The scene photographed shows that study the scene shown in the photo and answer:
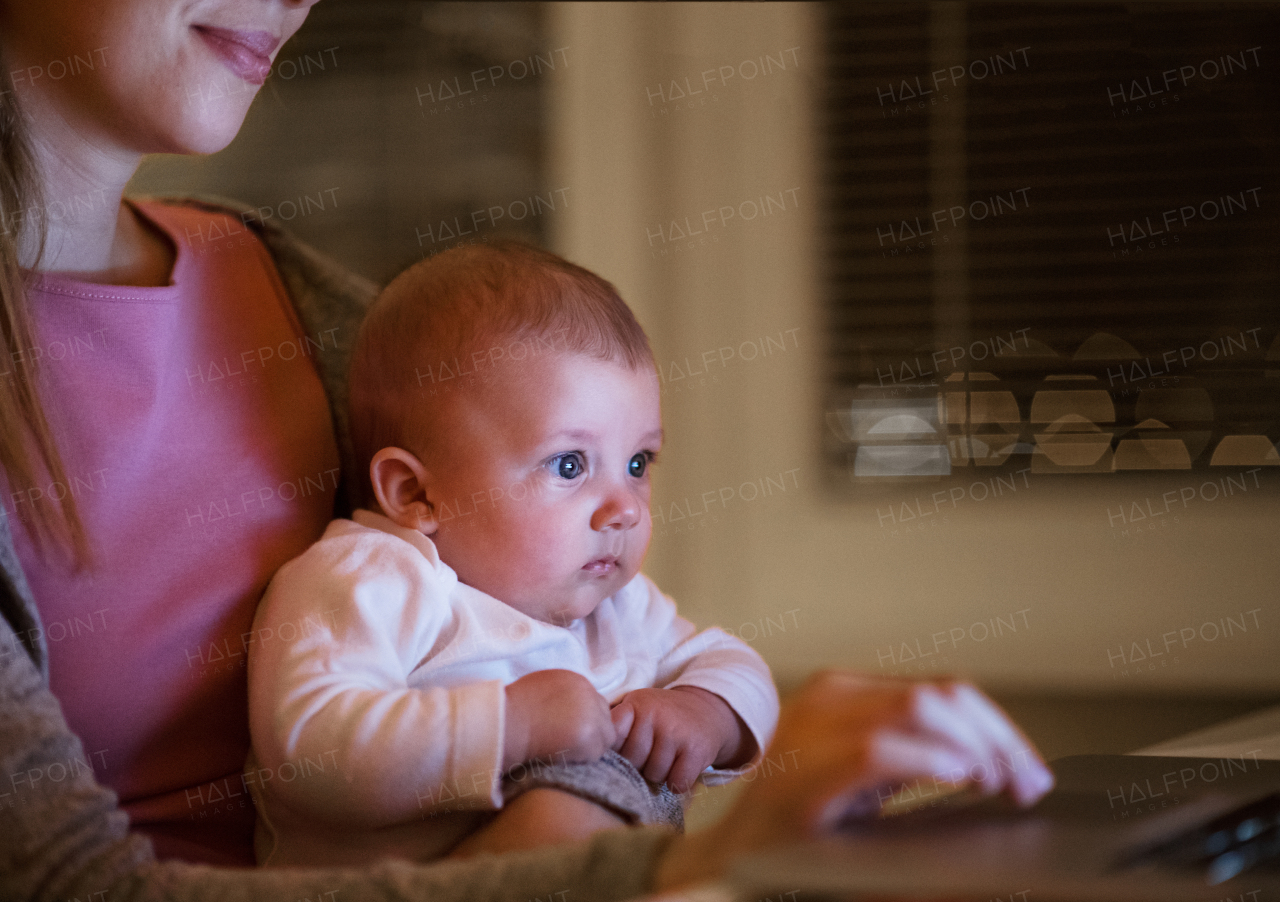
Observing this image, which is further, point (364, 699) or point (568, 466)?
point (568, 466)

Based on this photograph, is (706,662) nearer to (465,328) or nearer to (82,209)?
(465,328)

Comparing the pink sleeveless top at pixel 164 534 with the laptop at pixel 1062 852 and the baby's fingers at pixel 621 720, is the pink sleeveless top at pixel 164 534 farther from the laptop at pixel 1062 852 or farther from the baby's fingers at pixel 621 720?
the laptop at pixel 1062 852

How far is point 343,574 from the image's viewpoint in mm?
821

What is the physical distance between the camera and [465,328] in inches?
36.1

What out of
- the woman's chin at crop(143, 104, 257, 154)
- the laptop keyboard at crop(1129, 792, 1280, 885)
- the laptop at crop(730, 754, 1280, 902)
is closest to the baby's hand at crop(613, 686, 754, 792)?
the laptop at crop(730, 754, 1280, 902)

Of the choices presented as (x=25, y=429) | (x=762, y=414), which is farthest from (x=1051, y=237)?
(x=25, y=429)

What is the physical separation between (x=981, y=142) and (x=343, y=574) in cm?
131

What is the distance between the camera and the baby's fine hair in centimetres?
91

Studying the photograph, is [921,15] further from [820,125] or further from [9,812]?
[9,812]

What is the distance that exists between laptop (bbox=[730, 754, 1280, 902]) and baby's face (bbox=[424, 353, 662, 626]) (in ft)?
1.17

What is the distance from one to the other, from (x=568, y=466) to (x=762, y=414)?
3.10 ft

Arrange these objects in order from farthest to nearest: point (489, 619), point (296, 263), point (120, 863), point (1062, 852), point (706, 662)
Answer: point (296, 263) < point (706, 662) < point (489, 619) < point (120, 863) < point (1062, 852)

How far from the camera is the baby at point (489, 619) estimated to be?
74 centimetres

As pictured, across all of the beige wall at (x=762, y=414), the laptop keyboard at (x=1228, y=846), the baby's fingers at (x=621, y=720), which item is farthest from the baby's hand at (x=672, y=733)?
the beige wall at (x=762, y=414)
